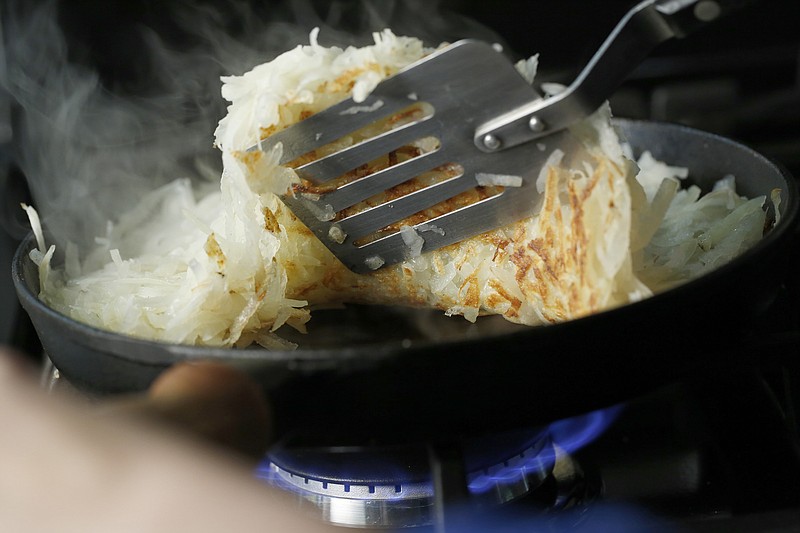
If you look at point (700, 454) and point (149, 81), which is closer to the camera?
point (700, 454)

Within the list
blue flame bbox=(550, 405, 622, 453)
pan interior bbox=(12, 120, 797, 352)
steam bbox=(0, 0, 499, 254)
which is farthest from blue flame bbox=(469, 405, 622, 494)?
steam bbox=(0, 0, 499, 254)

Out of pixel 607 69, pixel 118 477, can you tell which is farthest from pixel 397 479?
pixel 607 69

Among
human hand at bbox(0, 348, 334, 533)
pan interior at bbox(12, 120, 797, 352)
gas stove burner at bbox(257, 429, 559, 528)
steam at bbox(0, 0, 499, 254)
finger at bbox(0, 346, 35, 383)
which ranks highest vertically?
steam at bbox(0, 0, 499, 254)

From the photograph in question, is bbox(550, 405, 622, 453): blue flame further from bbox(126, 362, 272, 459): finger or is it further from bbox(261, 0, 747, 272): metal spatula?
bbox(126, 362, 272, 459): finger

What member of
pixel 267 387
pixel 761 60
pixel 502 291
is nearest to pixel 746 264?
pixel 502 291

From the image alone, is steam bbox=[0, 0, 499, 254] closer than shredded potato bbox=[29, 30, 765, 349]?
No

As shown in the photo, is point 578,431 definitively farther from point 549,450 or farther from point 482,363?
point 482,363
